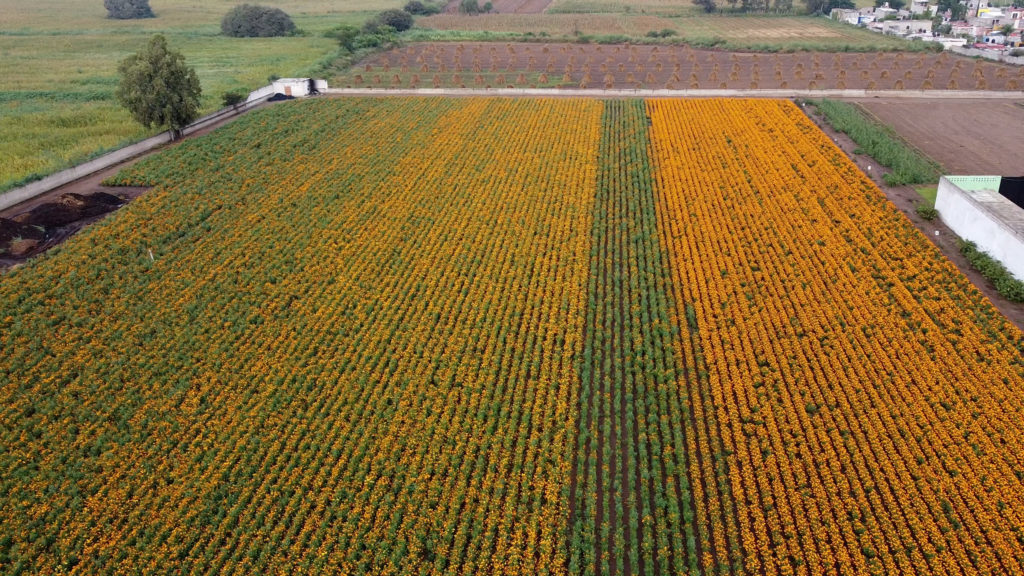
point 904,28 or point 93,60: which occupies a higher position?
point 904,28

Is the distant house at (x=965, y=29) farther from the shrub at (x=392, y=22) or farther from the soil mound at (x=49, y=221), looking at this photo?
the soil mound at (x=49, y=221)

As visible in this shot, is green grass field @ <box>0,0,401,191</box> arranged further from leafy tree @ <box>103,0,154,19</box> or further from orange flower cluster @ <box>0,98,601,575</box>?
orange flower cluster @ <box>0,98,601,575</box>

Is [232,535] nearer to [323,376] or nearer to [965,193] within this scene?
[323,376]

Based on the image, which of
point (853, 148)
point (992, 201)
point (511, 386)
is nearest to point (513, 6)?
point (853, 148)

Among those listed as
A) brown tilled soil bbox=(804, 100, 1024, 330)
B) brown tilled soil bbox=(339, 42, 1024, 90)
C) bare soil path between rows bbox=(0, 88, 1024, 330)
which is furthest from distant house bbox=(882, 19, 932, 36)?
brown tilled soil bbox=(804, 100, 1024, 330)

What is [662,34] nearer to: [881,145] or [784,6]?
[784,6]

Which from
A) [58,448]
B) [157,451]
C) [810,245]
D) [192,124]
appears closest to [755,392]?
[810,245]
